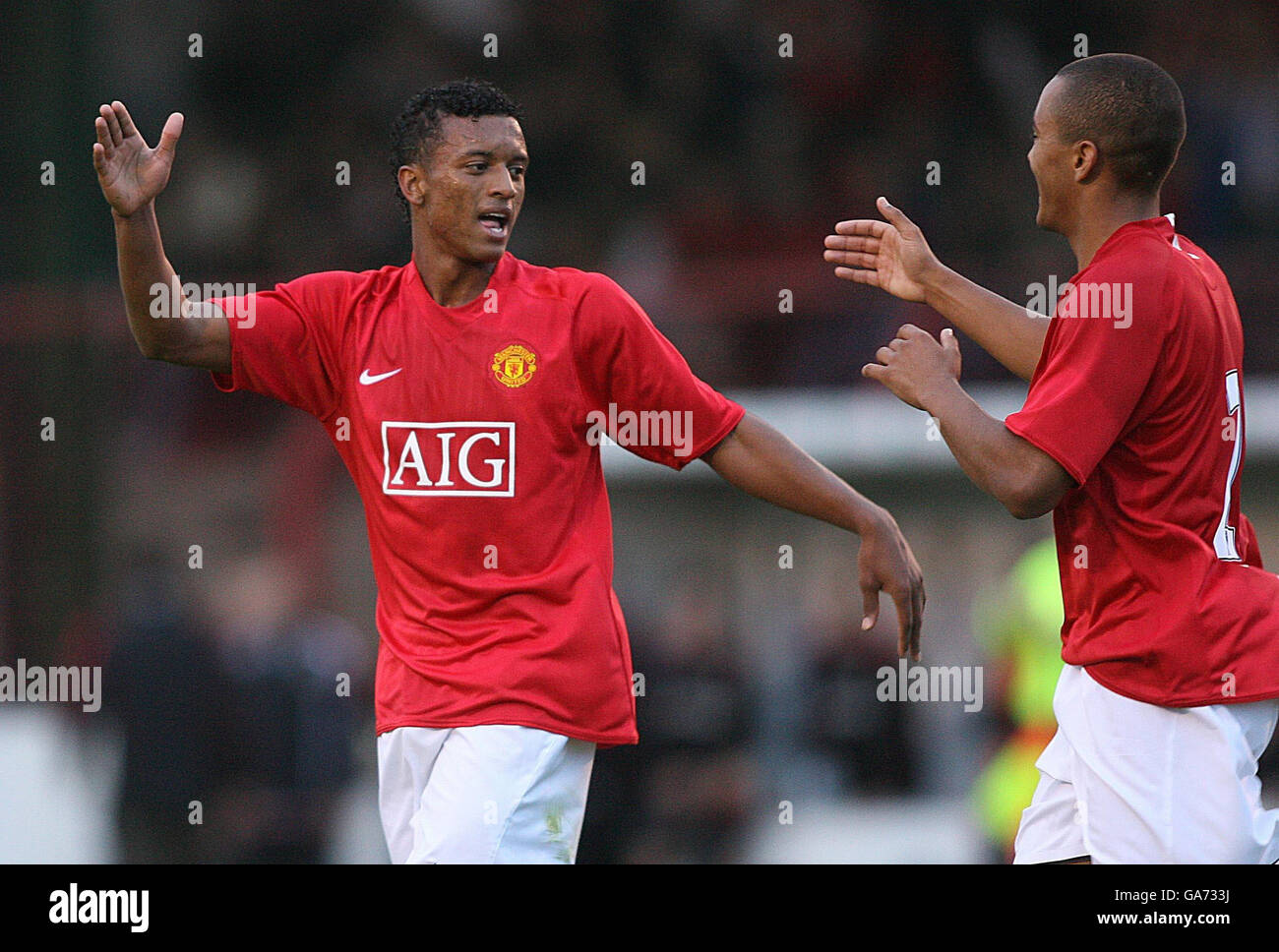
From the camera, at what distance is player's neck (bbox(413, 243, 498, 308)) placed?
412 cm

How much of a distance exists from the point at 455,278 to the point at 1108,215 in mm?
1546

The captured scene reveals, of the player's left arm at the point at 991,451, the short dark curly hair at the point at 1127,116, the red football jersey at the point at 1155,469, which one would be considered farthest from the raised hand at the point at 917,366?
the short dark curly hair at the point at 1127,116

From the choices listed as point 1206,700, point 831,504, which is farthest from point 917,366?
point 1206,700

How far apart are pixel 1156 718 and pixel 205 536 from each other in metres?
7.66

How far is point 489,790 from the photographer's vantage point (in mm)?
3752

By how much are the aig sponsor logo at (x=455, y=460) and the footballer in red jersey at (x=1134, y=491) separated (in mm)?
884

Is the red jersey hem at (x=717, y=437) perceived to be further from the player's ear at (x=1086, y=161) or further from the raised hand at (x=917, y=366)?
the player's ear at (x=1086, y=161)

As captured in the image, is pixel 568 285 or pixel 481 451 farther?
pixel 568 285

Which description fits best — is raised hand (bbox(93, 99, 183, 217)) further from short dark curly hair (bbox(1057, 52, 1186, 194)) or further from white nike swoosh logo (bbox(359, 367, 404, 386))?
short dark curly hair (bbox(1057, 52, 1186, 194))

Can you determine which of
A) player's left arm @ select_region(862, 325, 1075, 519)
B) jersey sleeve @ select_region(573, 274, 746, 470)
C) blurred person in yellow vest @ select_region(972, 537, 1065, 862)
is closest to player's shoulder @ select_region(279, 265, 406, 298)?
jersey sleeve @ select_region(573, 274, 746, 470)

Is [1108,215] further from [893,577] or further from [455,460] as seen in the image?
[455,460]

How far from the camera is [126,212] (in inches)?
154

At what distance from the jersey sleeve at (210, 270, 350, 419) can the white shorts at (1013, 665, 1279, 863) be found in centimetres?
→ 196

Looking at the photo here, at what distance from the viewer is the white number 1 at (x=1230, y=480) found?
3553mm
